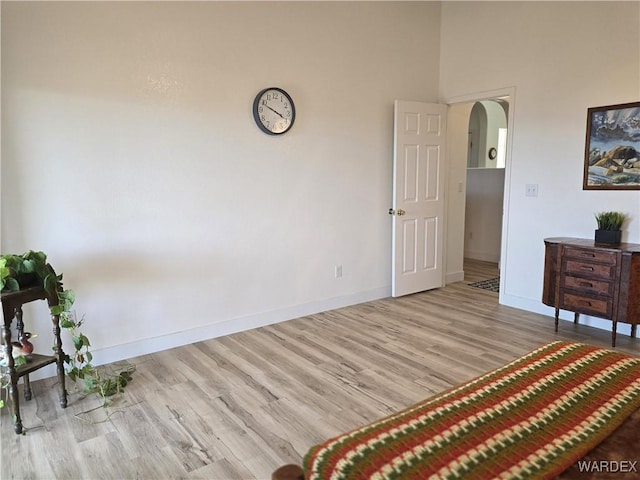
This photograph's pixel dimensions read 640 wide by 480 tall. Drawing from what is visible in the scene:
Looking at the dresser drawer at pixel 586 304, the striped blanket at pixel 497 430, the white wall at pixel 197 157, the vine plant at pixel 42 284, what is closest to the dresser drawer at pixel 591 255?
the dresser drawer at pixel 586 304

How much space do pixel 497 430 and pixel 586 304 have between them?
2.90 metres

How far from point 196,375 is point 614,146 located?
3.79m

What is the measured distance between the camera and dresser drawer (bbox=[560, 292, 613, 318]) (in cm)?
341

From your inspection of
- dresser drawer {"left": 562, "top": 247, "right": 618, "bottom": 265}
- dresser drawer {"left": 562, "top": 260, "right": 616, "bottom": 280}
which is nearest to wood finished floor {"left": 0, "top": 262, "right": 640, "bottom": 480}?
dresser drawer {"left": 562, "top": 260, "right": 616, "bottom": 280}

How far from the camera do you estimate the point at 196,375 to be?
296 cm

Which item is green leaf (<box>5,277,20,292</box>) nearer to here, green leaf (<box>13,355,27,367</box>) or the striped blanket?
green leaf (<box>13,355,27,367</box>)

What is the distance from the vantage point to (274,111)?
3.77m

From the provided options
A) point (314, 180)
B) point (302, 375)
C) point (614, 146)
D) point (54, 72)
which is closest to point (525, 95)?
point (614, 146)

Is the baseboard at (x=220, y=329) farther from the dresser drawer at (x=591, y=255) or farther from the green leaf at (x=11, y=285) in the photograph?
the dresser drawer at (x=591, y=255)

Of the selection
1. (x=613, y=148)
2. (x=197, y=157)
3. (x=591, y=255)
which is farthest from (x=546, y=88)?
(x=197, y=157)

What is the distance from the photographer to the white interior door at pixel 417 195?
4562mm

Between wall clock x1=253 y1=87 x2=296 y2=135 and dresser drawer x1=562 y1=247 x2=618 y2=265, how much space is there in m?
2.60

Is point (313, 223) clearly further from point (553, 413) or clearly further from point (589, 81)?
point (553, 413)

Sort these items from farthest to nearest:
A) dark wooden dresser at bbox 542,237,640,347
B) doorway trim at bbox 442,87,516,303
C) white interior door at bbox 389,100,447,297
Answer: white interior door at bbox 389,100,447,297 → doorway trim at bbox 442,87,516,303 → dark wooden dresser at bbox 542,237,640,347
